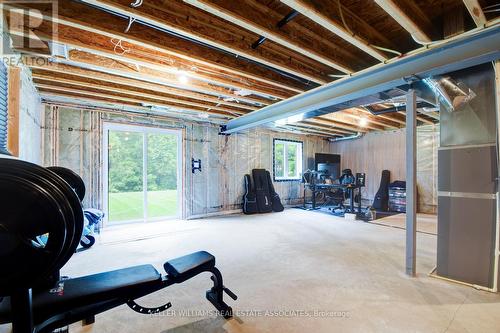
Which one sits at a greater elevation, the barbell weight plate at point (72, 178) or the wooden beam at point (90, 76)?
the wooden beam at point (90, 76)

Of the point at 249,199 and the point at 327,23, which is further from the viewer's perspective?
the point at 249,199

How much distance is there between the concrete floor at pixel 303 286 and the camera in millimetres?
1807

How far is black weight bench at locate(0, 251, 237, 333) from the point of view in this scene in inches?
47.5

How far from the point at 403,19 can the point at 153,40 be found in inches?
89.3

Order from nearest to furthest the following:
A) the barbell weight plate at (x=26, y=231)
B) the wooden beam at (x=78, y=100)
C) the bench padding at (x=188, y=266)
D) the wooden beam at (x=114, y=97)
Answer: the barbell weight plate at (x=26, y=231) < the bench padding at (x=188, y=266) < the wooden beam at (x=114, y=97) < the wooden beam at (x=78, y=100)

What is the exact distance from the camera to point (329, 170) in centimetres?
744

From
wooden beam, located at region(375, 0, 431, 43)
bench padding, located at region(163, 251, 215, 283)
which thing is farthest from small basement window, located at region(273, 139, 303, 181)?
bench padding, located at region(163, 251, 215, 283)

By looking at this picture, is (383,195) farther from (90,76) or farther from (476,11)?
(90,76)

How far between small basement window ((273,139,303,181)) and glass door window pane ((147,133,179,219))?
309cm

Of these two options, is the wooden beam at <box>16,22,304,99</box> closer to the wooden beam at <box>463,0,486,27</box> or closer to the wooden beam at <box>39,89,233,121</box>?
the wooden beam at <box>39,89,233,121</box>

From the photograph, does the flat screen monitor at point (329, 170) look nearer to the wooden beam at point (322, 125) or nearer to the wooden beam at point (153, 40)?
the wooden beam at point (322, 125)

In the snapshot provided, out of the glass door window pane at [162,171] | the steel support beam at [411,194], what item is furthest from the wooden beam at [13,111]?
the steel support beam at [411,194]

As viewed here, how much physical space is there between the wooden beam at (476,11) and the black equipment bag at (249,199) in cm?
523

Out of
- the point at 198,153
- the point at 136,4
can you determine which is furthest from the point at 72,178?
the point at 198,153
